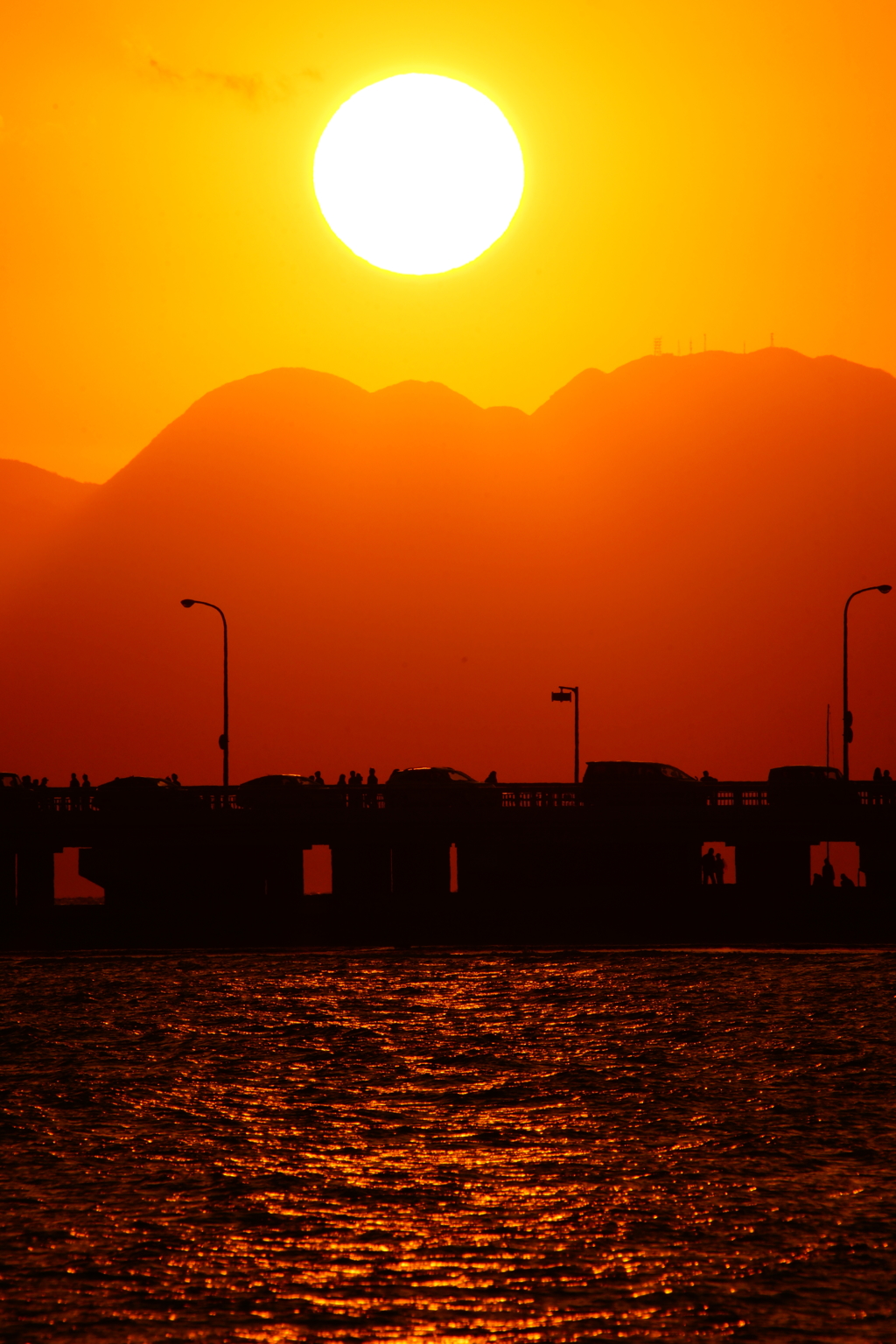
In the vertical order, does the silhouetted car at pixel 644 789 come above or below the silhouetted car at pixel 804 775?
below

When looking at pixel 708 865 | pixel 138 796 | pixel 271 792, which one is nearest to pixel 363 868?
pixel 271 792

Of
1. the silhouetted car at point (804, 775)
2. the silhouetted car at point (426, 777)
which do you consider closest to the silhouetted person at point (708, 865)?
the silhouetted car at point (804, 775)

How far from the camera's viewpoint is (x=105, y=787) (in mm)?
78188

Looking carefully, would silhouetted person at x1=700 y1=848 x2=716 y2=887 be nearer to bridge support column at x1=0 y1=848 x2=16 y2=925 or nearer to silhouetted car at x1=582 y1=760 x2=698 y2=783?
silhouetted car at x1=582 y1=760 x2=698 y2=783

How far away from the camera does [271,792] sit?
77000mm

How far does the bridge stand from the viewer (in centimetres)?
6856

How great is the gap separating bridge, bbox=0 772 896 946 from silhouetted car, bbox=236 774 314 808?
114 mm

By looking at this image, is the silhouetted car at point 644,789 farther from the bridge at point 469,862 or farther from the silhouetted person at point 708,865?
the silhouetted person at point 708,865

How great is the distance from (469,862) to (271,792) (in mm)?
9862

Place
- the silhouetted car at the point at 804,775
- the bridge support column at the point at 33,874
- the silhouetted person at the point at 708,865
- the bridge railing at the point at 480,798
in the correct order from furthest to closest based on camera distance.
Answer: the bridge support column at the point at 33,874, the silhouetted person at the point at 708,865, the silhouetted car at the point at 804,775, the bridge railing at the point at 480,798

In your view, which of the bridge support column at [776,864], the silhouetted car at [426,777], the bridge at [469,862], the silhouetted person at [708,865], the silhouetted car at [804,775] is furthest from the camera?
the silhouetted car at [426,777]

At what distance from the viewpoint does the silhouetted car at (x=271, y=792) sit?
76562mm

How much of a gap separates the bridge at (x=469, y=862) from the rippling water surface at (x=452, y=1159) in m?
9.40

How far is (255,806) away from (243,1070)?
32851 mm
